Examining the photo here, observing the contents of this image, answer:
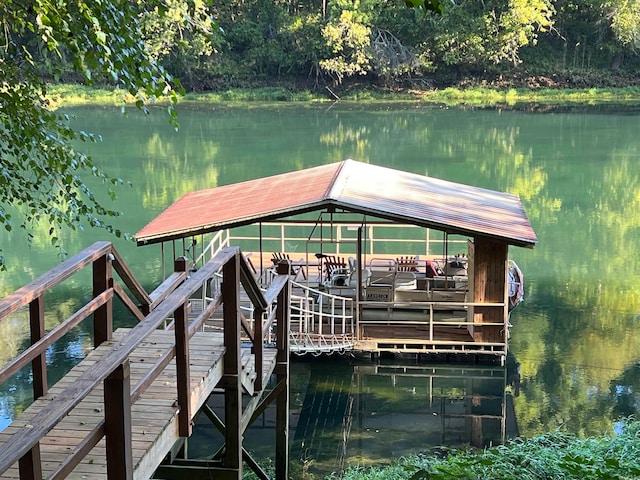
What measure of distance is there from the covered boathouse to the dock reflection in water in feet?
1.07

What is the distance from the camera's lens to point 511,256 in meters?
17.2

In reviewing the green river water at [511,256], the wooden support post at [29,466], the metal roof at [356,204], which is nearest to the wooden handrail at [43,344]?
the wooden support post at [29,466]

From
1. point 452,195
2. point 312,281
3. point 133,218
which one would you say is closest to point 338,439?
point 312,281

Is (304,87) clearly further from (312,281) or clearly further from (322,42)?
(312,281)

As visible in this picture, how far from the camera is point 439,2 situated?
2439 mm

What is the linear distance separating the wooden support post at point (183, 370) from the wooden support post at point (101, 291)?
1.02 metres

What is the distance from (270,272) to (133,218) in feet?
32.7

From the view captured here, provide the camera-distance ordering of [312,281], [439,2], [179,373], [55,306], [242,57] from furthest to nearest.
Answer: [242,57] → [55,306] → [312,281] → [179,373] → [439,2]

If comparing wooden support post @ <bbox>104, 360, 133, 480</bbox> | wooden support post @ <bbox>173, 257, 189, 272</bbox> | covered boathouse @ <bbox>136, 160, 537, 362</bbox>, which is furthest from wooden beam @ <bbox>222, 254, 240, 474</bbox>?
covered boathouse @ <bbox>136, 160, 537, 362</bbox>

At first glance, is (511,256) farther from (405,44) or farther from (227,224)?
(405,44)

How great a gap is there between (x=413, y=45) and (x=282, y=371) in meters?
45.1

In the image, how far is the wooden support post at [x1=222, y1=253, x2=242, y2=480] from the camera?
484cm

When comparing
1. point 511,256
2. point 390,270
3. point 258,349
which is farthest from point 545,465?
point 511,256

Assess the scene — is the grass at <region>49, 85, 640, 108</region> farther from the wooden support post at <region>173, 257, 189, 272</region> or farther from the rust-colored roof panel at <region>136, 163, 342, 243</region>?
the wooden support post at <region>173, 257, 189, 272</region>
